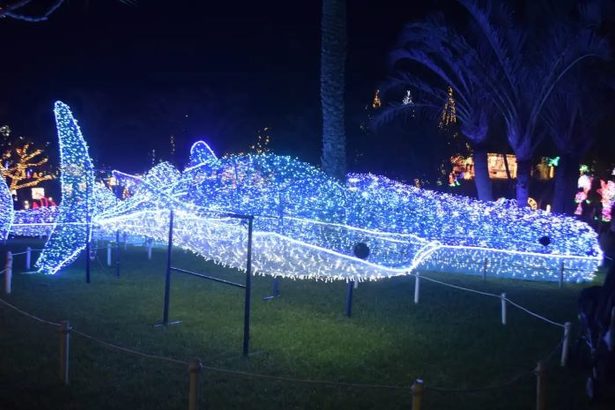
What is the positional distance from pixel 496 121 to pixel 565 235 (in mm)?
6318

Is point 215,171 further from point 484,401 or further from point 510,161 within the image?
point 510,161

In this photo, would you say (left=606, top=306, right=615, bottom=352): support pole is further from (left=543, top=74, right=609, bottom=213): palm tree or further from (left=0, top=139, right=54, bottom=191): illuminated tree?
(left=0, top=139, right=54, bottom=191): illuminated tree

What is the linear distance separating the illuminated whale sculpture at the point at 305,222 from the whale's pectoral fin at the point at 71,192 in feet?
0.08

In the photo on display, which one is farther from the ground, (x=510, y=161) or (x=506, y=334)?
(x=510, y=161)

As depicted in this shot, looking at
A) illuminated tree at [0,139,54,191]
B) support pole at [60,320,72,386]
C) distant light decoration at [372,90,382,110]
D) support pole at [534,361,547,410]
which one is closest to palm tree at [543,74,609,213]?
distant light decoration at [372,90,382,110]

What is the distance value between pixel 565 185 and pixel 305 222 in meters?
12.8

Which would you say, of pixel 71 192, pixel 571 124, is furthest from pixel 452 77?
pixel 71 192

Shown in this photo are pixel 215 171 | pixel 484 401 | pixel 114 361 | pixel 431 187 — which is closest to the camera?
pixel 484 401

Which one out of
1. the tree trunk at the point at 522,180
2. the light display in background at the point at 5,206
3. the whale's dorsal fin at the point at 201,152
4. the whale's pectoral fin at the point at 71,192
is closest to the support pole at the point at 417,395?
the whale's pectoral fin at the point at 71,192

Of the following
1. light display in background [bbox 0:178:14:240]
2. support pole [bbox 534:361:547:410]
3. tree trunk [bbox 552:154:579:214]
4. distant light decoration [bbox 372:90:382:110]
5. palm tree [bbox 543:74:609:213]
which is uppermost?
distant light decoration [bbox 372:90:382:110]

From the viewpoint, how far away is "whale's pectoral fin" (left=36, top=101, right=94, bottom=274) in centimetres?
1495

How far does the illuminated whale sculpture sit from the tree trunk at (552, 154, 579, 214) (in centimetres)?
452

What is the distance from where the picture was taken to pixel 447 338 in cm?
1049

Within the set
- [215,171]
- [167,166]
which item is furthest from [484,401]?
Result: [167,166]
